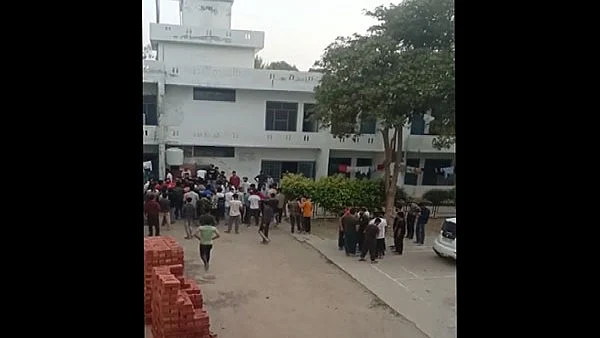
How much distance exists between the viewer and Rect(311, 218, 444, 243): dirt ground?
6.52m

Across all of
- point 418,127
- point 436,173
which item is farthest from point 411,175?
point 418,127

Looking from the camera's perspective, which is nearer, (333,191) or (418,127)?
(333,191)

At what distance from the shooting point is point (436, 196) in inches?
340

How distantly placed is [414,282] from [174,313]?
239cm

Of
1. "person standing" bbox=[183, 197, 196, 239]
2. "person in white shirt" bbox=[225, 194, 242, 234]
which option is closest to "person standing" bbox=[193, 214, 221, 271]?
"person standing" bbox=[183, 197, 196, 239]

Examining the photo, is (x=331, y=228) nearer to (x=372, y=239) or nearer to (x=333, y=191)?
(x=333, y=191)

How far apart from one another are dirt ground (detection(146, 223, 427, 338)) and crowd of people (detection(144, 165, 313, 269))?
331mm

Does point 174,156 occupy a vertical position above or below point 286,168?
above

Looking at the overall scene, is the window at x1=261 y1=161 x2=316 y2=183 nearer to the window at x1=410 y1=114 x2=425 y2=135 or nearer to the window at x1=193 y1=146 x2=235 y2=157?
the window at x1=193 y1=146 x2=235 y2=157

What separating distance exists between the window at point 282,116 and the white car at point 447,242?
381 cm

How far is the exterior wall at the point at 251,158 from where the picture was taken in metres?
8.27

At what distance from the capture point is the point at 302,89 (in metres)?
8.31
